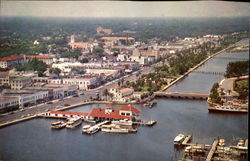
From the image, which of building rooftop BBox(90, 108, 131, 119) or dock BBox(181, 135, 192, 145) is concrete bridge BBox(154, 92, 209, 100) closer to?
building rooftop BBox(90, 108, 131, 119)

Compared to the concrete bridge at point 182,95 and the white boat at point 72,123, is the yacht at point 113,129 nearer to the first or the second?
the white boat at point 72,123

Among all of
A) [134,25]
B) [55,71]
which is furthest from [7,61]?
[134,25]

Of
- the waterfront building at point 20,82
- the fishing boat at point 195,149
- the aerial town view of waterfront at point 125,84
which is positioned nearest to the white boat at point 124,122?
the aerial town view of waterfront at point 125,84

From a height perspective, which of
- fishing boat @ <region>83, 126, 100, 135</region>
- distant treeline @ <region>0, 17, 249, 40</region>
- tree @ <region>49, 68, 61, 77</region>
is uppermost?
distant treeline @ <region>0, 17, 249, 40</region>

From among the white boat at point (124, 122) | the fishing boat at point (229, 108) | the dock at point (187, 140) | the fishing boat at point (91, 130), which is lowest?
the dock at point (187, 140)

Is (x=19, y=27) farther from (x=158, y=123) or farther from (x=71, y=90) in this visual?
(x=158, y=123)

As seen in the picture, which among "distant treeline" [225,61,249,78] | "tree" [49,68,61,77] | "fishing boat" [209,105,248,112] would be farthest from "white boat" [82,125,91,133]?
"distant treeline" [225,61,249,78]

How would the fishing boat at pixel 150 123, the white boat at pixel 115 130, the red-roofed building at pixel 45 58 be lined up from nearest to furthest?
the white boat at pixel 115 130
the fishing boat at pixel 150 123
the red-roofed building at pixel 45 58

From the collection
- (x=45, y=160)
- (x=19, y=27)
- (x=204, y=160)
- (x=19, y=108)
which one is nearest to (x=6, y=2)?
(x=19, y=27)
